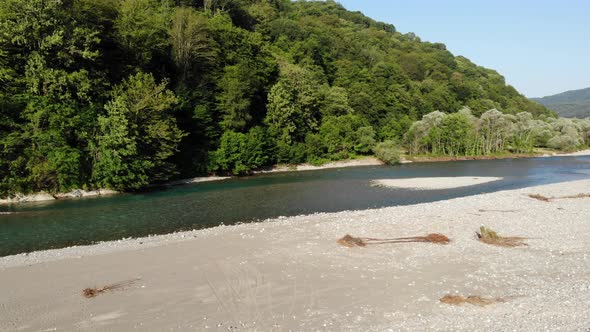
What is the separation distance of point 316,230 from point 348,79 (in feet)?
295

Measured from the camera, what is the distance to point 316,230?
24078 mm

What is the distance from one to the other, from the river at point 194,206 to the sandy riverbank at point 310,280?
14.9ft

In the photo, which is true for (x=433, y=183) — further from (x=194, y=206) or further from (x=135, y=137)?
(x=135, y=137)

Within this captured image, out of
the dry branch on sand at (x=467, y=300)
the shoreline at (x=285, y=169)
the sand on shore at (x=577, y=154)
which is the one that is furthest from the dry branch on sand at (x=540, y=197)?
the sand on shore at (x=577, y=154)

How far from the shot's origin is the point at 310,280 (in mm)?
15617

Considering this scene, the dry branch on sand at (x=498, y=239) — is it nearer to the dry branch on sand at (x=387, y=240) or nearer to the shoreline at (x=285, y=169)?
the dry branch on sand at (x=387, y=240)

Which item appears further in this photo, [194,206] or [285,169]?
[285,169]

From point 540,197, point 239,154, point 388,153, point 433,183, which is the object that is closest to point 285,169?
point 239,154

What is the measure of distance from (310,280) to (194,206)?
22.5 meters

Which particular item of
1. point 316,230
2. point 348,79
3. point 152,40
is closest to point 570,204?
point 316,230

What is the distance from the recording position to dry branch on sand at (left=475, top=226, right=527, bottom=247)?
20.4 meters

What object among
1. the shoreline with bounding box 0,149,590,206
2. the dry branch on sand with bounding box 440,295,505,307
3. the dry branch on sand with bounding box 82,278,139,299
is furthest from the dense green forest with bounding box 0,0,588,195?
the dry branch on sand with bounding box 440,295,505,307

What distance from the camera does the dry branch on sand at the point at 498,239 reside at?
20356 mm

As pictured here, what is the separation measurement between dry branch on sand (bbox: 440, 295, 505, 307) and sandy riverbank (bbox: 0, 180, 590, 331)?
1.13 feet
